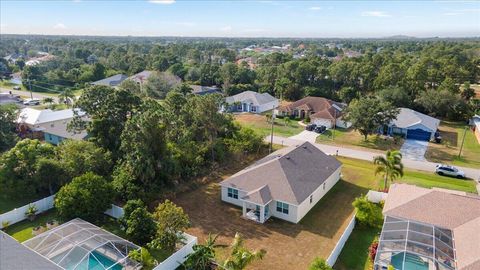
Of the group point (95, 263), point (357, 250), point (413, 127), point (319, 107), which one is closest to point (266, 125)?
point (319, 107)

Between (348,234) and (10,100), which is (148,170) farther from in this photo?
(10,100)

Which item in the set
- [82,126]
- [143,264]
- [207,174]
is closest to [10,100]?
[82,126]

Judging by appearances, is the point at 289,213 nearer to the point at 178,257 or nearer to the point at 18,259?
the point at 178,257

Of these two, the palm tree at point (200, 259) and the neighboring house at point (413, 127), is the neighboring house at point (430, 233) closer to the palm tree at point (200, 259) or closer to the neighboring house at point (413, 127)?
the palm tree at point (200, 259)

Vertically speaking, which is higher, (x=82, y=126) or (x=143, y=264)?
(x=82, y=126)

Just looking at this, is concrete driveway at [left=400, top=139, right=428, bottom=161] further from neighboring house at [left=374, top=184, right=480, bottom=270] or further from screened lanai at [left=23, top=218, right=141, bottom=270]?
screened lanai at [left=23, top=218, right=141, bottom=270]
